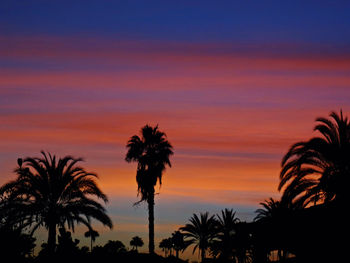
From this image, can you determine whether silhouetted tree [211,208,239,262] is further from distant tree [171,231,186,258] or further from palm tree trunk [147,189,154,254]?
distant tree [171,231,186,258]

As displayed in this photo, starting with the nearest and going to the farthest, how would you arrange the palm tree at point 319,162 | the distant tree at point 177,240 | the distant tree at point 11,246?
the distant tree at point 11,246 → the palm tree at point 319,162 → the distant tree at point 177,240

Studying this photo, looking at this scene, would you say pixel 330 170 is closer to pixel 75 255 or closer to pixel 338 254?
pixel 338 254

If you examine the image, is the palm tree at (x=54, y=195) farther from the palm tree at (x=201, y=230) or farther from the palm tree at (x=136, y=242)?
the palm tree at (x=136, y=242)

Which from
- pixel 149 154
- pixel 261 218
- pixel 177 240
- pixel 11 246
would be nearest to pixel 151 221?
pixel 149 154

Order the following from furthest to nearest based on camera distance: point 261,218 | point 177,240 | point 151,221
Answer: point 177,240 < point 151,221 < point 261,218

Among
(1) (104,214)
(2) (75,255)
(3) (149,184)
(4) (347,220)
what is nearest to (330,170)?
(4) (347,220)

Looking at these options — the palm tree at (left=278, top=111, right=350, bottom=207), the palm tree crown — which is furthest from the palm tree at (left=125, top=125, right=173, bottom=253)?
the palm tree at (left=278, top=111, right=350, bottom=207)

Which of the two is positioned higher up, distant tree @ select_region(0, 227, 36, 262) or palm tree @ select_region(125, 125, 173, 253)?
palm tree @ select_region(125, 125, 173, 253)

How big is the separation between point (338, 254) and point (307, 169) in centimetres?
808

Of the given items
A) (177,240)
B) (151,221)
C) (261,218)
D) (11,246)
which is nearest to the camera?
(11,246)

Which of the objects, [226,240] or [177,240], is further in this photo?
[177,240]

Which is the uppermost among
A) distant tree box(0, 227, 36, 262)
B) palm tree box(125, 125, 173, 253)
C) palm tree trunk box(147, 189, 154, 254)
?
palm tree box(125, 125, 173, 253)

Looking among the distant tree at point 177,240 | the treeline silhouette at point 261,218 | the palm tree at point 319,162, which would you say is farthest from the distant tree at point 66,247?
the distant tree at point 177,240

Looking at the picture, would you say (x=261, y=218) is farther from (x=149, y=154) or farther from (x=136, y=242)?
(x=136, y=242)
